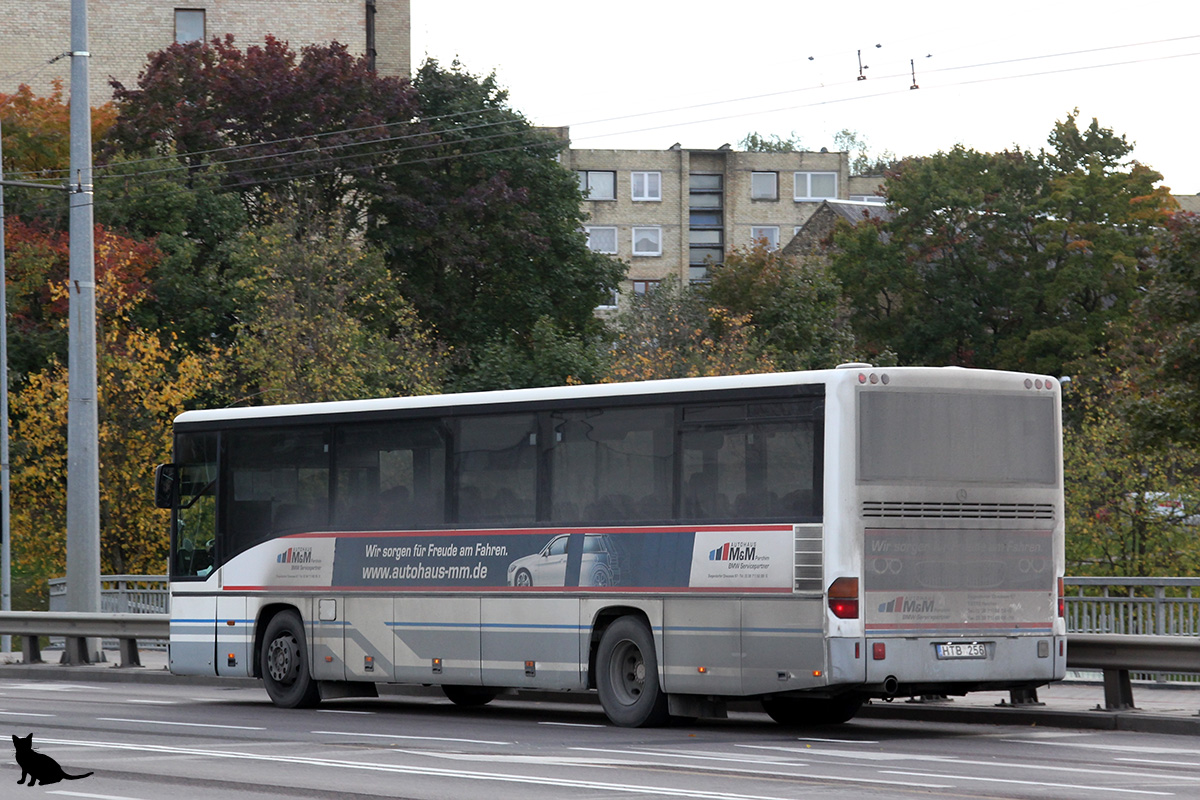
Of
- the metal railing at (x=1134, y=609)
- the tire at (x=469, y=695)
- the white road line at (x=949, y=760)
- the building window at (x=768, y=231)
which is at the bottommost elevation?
the tire at (x=469, y=695)

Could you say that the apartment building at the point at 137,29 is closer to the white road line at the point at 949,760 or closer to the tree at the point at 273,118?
the tree at the point at 273,118

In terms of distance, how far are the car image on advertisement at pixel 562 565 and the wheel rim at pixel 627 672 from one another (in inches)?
23.6

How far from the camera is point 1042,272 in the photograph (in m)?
65.6

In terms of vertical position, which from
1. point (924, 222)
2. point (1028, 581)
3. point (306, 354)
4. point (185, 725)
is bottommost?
point (185, 725)

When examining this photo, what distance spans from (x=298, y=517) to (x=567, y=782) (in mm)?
8625

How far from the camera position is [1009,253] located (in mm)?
66125

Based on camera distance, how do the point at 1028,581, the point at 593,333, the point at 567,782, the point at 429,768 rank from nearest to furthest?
the point at 567,782
the point at 429,768
the point at 1028,581
the point at 593,333

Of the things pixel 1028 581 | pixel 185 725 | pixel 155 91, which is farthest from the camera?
pixel 155 91

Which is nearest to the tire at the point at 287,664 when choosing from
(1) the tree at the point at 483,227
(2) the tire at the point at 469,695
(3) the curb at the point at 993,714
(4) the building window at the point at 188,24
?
(2) the tire at the point at 469,695

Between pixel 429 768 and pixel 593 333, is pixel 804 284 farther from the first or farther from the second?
pixel 429 768

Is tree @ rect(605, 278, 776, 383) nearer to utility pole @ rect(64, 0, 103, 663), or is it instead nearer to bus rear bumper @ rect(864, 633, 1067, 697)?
utility pole @ rect(64, 0, 103, 663)

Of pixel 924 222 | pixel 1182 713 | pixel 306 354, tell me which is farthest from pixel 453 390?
pixel 1182 713

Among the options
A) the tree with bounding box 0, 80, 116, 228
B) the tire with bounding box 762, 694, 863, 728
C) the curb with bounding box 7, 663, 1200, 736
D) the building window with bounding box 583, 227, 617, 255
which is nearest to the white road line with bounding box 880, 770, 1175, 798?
the tire with bounding box 762, 694, 863, 728

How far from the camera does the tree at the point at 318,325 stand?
38.9 metres
